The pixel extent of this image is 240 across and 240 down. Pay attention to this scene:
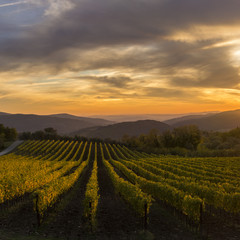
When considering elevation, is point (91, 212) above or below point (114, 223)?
above

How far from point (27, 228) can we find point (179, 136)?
3819 inches

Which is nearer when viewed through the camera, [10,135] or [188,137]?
[188,137]

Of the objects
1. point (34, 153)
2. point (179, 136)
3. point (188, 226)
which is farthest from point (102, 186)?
point (179, 136)

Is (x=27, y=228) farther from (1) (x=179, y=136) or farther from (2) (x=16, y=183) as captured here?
(1) (x=179, y=136)

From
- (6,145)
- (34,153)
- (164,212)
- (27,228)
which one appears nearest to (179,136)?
(34,153)

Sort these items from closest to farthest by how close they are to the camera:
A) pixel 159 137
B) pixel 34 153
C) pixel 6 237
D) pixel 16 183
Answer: pixel 6 237 < pixel 16 183 < pixel 34 153 < pixel 159 137

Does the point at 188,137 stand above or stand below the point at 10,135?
above

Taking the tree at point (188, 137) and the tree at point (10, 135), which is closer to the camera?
the tree at point (188, 137)

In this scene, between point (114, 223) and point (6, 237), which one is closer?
point (6, 237)

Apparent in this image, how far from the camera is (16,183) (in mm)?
19359

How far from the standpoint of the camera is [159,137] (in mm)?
110062

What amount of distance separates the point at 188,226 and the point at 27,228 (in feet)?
35.5

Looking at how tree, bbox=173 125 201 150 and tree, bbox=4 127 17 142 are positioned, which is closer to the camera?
tree, bbox=173 125 201 150

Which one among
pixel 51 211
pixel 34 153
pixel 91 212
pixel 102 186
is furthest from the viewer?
pixel 34 153
